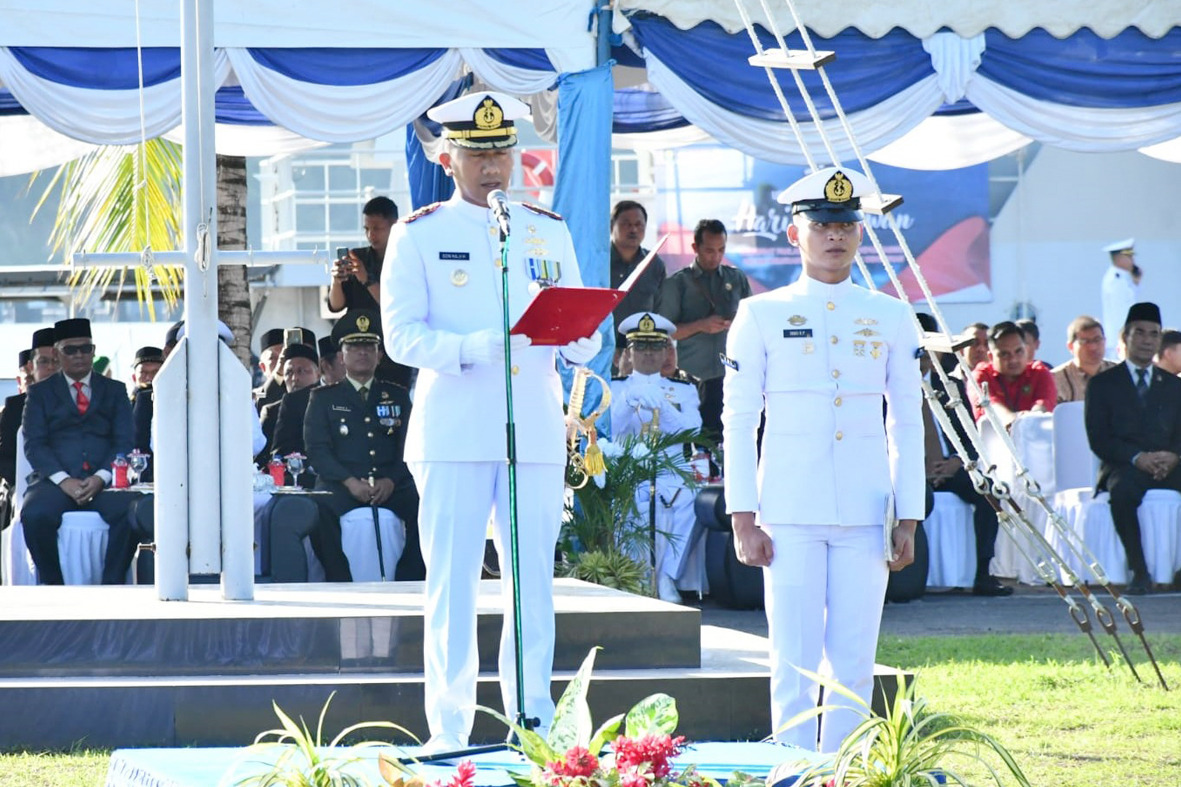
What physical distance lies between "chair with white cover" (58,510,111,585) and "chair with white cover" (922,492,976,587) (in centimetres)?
484

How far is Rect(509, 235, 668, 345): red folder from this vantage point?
4.61 m

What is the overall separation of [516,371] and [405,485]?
521 cm

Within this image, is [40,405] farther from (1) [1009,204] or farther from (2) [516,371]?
(1) [1009,204]

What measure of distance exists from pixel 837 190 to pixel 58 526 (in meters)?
6.04

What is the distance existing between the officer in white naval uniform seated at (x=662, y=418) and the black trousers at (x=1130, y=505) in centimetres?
253

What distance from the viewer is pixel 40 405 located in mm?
10078

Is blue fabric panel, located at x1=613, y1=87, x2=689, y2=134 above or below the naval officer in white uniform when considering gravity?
above

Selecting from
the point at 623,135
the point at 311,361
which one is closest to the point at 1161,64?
the point at 623,135

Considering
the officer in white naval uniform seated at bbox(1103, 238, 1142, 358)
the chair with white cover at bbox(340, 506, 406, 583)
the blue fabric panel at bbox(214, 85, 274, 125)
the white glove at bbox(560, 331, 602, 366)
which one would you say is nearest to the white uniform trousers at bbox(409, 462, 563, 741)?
the white glove at bbox(560, 331, 602, 366)

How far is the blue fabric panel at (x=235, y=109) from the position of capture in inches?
509

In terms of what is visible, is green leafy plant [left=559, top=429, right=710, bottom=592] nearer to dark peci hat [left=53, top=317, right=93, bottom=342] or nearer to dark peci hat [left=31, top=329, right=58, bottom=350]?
dark peci hat [left=53, top=317, right=93, bottom=342]

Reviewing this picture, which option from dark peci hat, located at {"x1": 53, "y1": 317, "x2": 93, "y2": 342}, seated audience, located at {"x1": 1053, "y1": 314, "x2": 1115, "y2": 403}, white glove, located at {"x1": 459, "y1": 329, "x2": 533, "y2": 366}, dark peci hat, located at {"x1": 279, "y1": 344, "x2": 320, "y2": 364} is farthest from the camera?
seated audience, located at {"x1": 1053, "y1": 314, "x2": 1115, "y2": 403}

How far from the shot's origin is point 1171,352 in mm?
12531

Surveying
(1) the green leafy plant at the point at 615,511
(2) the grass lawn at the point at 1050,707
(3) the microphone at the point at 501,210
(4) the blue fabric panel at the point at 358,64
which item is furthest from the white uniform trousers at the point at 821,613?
(4) the blue fabric panel at the point at 358,64
